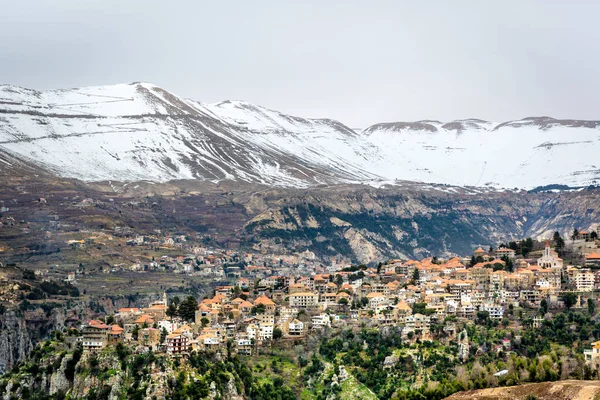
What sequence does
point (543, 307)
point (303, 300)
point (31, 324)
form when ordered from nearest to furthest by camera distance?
point (543, 307)
point (303, 300)
point (31, 324)

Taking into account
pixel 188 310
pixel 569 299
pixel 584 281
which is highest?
pixel 584 281

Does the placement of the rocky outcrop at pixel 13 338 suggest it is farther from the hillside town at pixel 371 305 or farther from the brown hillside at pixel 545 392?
the brown hillside at pixel 545 392

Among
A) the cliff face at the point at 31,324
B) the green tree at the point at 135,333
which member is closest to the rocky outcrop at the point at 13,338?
the cliff face at the point at 31,324

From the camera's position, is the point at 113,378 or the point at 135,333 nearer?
the point at 113,378

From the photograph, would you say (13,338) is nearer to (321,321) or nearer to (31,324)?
(31,324)

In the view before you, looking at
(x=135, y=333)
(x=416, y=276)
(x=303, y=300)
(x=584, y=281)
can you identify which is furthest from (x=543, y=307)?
(x=135, y=333)

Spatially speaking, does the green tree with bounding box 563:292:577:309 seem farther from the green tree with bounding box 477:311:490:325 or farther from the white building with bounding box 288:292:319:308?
the white building with bounding box 288:292:319:308

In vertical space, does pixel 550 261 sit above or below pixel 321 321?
above

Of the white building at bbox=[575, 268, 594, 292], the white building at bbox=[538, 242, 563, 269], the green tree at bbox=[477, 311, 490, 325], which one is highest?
the white building at bbox=[538, 242, 563, 269]

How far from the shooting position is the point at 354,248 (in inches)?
7382

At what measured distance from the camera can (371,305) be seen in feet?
307

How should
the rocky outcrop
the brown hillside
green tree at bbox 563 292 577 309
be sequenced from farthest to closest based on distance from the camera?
the rocky outcrop
green tree at bbox 563 292 577 309
the brown hillside

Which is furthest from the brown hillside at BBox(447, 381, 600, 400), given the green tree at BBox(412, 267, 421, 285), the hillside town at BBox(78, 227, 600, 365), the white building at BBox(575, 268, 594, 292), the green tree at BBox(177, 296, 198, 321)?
the green tree at BBox(412, 267, 421, 285)

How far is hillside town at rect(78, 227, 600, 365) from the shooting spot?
81.2 m
